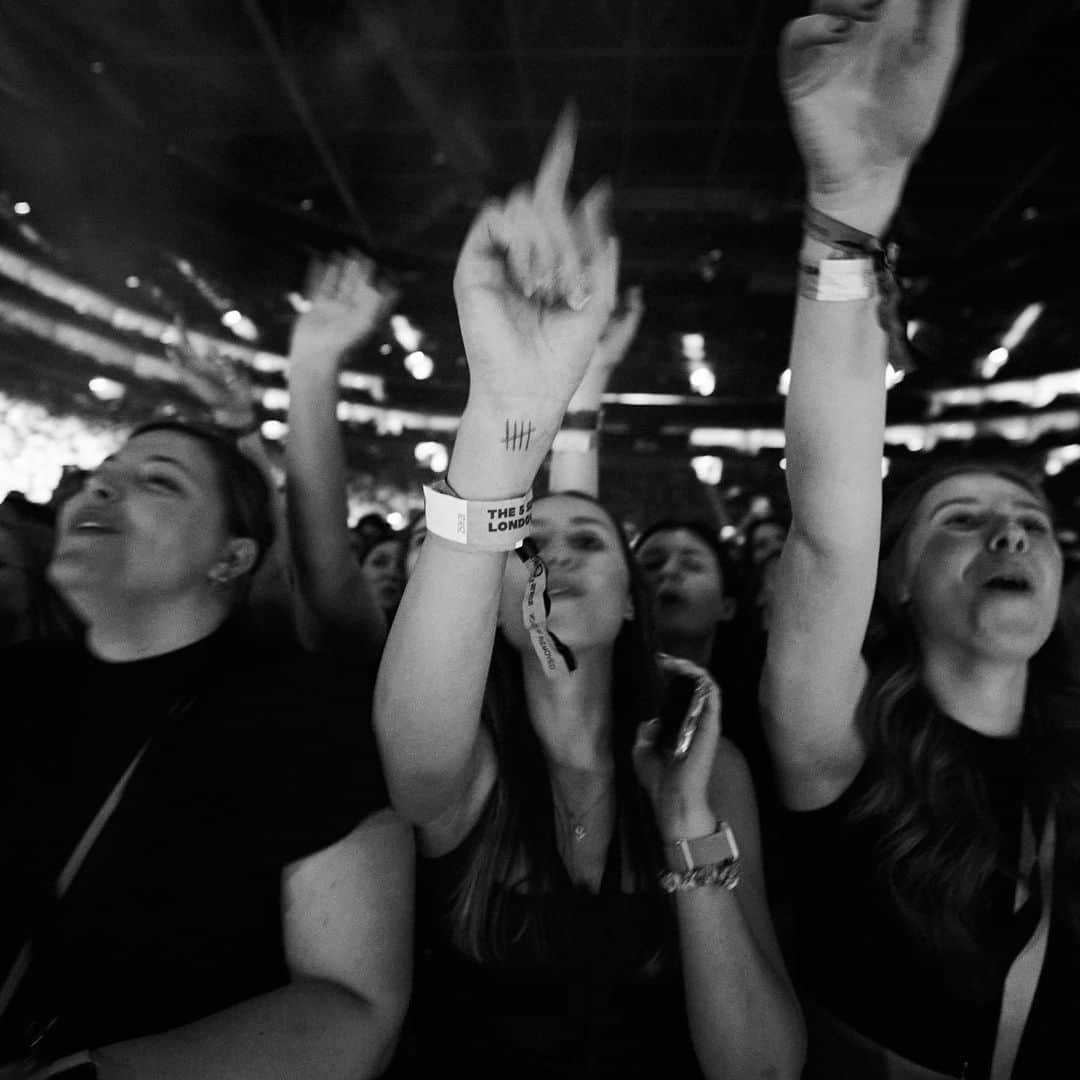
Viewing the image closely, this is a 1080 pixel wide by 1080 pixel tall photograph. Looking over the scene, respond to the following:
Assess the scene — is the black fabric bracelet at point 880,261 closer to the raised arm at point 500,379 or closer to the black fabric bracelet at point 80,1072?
the raised arm at point 500,379

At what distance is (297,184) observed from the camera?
7.72m

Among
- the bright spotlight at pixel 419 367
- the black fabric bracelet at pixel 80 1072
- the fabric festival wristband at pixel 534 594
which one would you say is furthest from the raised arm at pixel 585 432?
the bright spotlight at pixel 419 367

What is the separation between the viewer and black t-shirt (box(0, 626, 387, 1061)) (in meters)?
1.07

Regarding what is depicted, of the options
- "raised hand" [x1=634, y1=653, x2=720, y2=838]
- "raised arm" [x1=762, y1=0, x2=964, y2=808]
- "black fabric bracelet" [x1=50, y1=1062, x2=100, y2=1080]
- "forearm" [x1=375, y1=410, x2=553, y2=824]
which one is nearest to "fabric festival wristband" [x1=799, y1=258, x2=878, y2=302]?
"raised arm" [x1=762, y1=0, x2=964, y2=808]

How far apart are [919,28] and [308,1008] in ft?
5.18

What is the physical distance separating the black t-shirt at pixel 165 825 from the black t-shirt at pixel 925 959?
827 mm

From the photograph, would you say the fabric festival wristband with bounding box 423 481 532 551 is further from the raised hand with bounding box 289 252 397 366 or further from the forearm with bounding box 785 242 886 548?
the raised hand with bounding box 289 252 397 366

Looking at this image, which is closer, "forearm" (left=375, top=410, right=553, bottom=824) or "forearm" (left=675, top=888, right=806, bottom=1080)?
"forearm" (left=375, top=410, right=553, bottom=824)

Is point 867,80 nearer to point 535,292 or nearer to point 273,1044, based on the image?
point 535,292

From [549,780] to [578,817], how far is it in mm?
89

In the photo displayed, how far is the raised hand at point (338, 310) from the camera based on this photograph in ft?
5.69

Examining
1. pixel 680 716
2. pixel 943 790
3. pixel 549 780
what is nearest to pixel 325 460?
pixel 549 780

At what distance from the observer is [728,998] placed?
43.8 inches

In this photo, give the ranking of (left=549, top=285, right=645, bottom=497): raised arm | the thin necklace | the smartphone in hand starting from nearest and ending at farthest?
the smartphone in hand
the thin necklace
(left=549, top=285, right=645, bottom=497): raised arm
